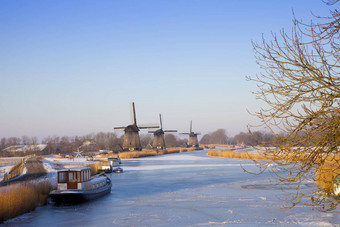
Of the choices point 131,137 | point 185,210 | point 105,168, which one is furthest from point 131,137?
point 185,210

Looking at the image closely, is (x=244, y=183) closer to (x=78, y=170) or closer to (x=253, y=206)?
(x=253, y=206)

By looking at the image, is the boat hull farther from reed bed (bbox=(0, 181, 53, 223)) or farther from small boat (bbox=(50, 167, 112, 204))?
reed bed (bbox=(0, 181, 53, 223))

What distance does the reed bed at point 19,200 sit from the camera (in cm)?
1407

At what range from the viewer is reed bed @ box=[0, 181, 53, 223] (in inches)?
554

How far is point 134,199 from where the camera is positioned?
18.2 meters

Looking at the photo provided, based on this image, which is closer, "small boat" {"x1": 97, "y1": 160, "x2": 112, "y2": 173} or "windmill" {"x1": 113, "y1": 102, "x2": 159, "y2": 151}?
"small boat" {"x1": 97, "y1": 160, "x2": 112, "y2": 173}

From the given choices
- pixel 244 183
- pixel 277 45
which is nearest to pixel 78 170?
pixel 244 183

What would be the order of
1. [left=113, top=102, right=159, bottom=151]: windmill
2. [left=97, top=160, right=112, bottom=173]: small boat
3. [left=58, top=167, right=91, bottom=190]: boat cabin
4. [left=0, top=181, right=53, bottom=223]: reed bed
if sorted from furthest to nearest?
[left=113, top=102, right=159, bottom=151]: windmill
[left=97, top=160, right=112, bottom=173]: small boat
[left=58, top=167, right=91, bottom=190]: boat cabin
[left=0, top=181, right=53, bottom=223]: reed bed

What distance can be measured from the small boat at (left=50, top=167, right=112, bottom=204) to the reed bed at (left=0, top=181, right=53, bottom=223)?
2.58 feet

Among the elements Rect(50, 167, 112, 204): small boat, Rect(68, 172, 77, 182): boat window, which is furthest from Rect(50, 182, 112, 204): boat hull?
Rect(68, 172, 77, 182): boat window

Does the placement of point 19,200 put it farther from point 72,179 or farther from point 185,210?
point 185,210

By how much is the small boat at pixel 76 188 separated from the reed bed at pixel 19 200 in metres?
0.79

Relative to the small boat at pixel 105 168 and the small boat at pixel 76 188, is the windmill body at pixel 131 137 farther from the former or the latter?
the small boat at pixel 76 188

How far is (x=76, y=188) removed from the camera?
18.8 meters
